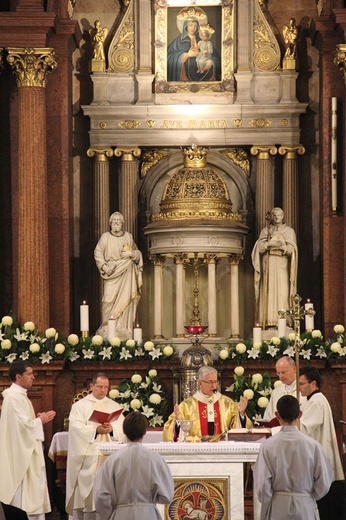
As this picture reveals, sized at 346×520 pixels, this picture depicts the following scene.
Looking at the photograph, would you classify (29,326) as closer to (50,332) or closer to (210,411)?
(50,332)

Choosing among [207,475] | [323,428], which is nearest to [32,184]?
[323,428]

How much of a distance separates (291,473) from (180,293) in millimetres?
8237

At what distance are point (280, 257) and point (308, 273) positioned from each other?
54.3 inches

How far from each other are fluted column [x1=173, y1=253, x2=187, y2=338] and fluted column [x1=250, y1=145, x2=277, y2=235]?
144cm

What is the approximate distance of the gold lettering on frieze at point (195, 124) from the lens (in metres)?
20.5

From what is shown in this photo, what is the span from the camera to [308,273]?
2047 centimetres

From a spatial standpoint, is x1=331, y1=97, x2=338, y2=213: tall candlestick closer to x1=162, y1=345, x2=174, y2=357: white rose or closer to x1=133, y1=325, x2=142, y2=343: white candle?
x1=162, y1=345, x2=174, y2=357: white rose

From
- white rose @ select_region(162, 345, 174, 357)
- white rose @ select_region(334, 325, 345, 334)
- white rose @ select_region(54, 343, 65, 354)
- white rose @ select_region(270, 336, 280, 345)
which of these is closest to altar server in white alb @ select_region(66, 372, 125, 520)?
white rose @ select_region(54, 343, 65, 354)

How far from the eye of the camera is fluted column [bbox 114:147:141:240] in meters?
20.4

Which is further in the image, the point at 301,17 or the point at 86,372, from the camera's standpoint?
the point at 301,17

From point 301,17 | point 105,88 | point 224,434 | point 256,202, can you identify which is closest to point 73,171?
point 105,88

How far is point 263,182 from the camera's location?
66.8 feet

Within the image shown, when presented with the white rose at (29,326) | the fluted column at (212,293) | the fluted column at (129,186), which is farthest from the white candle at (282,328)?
the white rose at (29,326)

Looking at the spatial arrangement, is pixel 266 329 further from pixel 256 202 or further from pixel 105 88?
pixel 105 88
